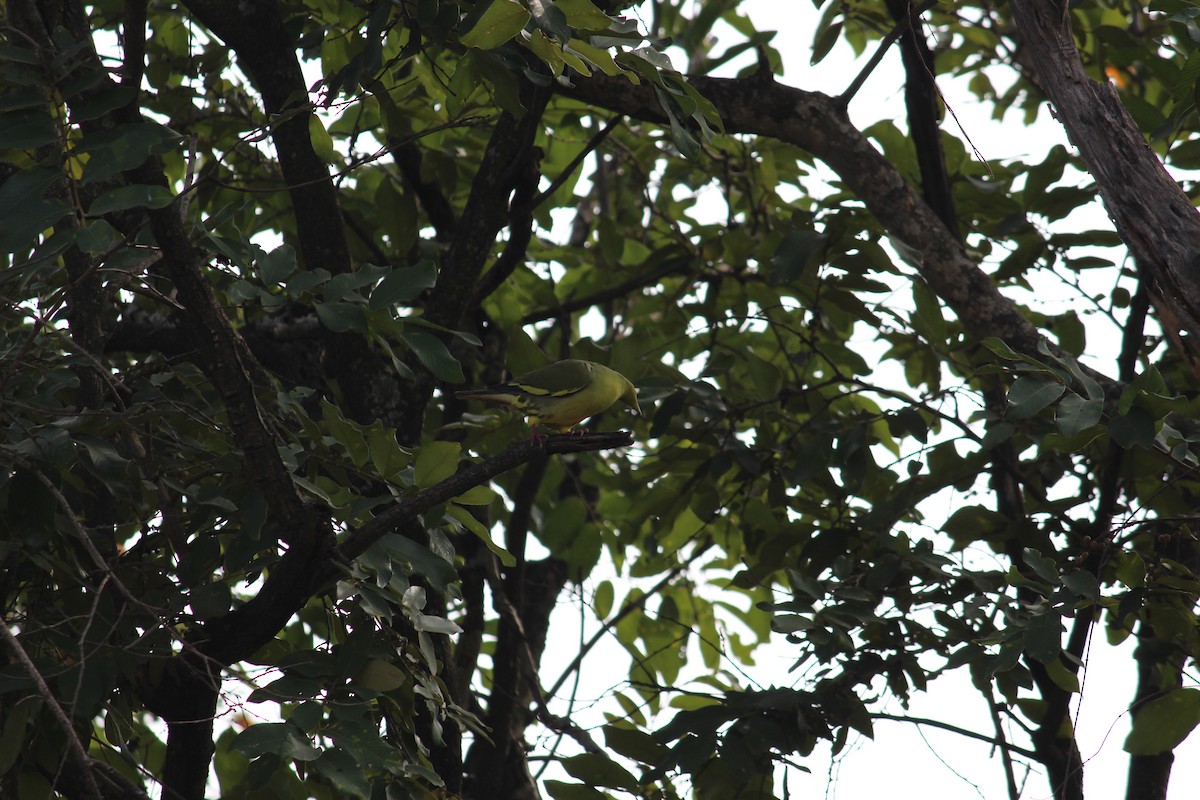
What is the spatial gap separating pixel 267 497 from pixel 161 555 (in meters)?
1.02

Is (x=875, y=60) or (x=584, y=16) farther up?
(x=875, y=60)

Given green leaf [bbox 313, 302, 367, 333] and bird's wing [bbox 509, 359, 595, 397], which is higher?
bird's wing [bbox 509, 359, 595, 397]

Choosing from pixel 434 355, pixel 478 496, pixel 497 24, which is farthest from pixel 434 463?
pixel 497 24

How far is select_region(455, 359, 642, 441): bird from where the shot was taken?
143 inches

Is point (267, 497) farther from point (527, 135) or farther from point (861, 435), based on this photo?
point (861, 435)

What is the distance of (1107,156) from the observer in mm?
2883

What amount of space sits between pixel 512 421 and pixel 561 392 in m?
0.50

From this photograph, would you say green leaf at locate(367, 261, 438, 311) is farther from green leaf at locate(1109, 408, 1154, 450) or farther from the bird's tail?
green leaf at locate(1109, 408, 1154, 450)

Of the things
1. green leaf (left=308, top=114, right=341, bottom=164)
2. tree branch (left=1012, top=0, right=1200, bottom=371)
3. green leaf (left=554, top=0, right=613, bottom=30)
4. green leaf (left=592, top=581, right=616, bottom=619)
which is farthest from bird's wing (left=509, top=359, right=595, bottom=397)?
green leaf (left=592, top=581, right=616, bottom=619)

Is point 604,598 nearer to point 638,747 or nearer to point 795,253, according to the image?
point 638,747

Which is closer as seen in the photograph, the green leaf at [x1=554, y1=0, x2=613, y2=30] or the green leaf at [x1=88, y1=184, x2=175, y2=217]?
the green leaf at [x1=88, y1=184, x2=175, y2=217]

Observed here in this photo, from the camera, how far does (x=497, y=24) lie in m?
2.23

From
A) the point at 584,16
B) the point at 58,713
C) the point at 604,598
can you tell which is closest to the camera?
the point at 58,713

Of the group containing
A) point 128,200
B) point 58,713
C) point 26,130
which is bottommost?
point 58,713
